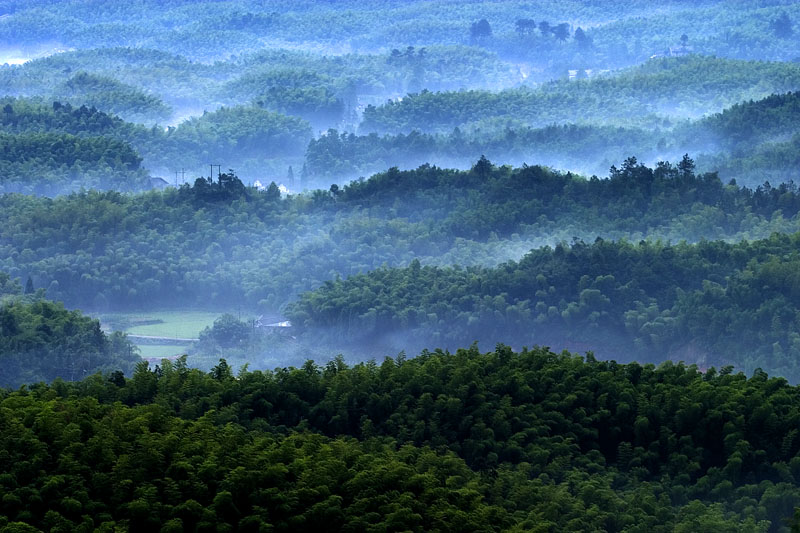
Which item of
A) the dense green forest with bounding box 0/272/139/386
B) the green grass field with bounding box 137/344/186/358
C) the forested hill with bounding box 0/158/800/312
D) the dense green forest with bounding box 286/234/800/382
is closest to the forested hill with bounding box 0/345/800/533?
the dense green forest with bounding box 0/272/139/386

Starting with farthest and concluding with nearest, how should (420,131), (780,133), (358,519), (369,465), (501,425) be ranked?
(420,131)
(780,133)
(501,425)
(369,465)
(358,519)

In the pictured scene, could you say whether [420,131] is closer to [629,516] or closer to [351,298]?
[351,298]

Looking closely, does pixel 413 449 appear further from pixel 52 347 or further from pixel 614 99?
pixel 614 99

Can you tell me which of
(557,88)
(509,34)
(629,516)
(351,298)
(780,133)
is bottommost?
(629,516)

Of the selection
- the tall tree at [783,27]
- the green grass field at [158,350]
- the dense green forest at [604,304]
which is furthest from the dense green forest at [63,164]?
the tall tree at [783,27]

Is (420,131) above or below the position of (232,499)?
above

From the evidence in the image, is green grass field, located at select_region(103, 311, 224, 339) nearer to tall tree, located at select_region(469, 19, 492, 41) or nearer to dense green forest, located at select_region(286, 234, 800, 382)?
dense green forest, located at select_region(286, 234, 800, 382)

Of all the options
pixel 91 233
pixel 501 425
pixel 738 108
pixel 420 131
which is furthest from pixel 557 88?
pixel 501 425
